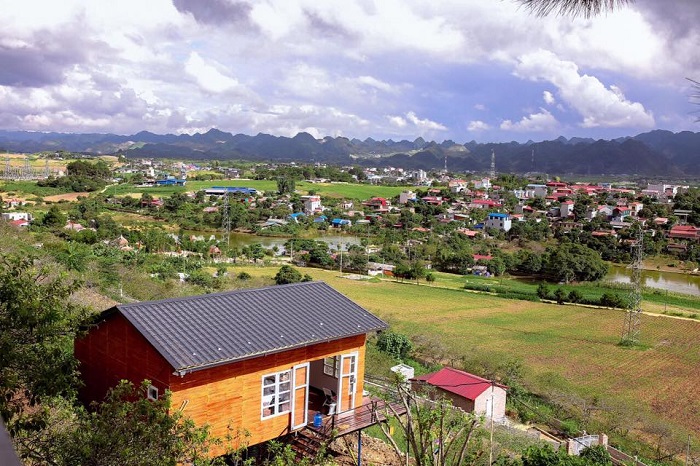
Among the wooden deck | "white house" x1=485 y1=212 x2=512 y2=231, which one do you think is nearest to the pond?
"white house" x1=485 y1=212 x2=512 y2=231

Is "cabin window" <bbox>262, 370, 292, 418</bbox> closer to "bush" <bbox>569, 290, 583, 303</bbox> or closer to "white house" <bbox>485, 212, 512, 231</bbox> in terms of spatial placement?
"bush" <bbox>569, 290, 583, 303</bbox>

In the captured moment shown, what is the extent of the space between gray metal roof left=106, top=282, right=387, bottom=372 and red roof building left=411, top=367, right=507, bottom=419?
460 cm

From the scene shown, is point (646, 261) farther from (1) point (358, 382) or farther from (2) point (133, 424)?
(2) point (133, 424)

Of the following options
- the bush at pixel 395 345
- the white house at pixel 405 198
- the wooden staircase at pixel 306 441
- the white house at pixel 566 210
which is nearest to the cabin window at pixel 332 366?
the wooden staircase at pixel 306 441

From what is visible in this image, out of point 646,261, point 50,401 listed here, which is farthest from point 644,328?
point 50,401

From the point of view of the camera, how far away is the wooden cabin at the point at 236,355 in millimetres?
6906

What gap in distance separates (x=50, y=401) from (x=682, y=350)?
79.0 ft

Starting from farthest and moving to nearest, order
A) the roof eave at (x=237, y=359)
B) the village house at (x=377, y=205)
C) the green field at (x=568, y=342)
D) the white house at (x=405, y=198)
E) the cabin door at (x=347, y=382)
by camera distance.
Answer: the white house at (x=405, y=198)
the village house at (x=377, y=205)
the green field at (x=568, y=342)
the cabin door at (x=347, y=382)
the roof eave at (x=237, y=359)

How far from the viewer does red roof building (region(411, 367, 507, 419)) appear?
12.3 m

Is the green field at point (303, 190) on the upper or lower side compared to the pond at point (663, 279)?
upper

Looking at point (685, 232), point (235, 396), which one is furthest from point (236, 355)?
point (685, 232)

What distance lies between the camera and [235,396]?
7.24m

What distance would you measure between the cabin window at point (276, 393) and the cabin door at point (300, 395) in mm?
74

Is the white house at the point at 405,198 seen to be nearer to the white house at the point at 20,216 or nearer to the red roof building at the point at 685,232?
the red roof building at the point at 685,232
